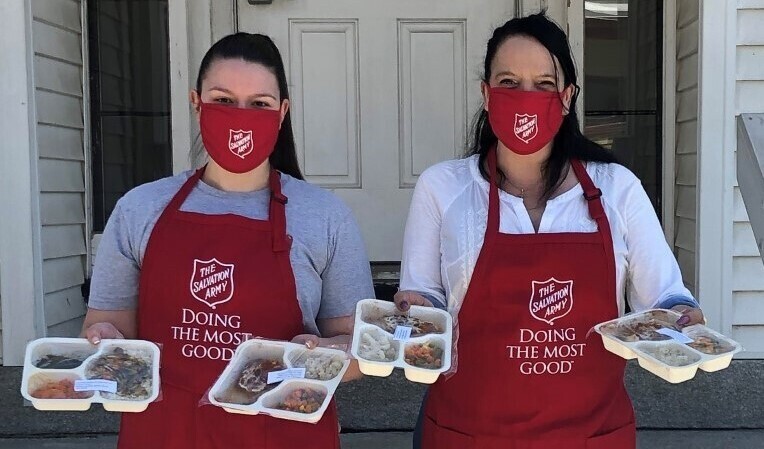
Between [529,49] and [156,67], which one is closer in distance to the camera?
[529,49]

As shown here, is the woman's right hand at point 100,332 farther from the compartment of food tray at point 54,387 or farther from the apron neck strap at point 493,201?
the apron neck strap at point 493,201

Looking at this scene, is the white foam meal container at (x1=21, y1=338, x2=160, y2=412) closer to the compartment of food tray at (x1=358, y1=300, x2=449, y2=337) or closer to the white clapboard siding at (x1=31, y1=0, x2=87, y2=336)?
the compartment of food tray at (x1=358, y1=300, x2=449, y2=337)

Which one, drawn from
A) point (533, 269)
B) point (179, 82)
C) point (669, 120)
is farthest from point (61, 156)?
point (669, 120)

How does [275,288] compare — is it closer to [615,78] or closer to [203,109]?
[203,109]

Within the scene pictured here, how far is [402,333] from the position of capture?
1647 millimetres

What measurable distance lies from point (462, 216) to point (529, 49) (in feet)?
1.45

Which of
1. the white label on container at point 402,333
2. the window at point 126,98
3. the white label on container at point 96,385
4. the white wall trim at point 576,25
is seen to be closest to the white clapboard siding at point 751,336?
the white wall trim at point 576,25

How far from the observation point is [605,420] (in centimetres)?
178

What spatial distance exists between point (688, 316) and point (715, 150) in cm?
178

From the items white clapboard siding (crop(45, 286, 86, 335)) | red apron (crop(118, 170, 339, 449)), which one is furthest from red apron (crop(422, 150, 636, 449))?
white clapboard siding (crop(45, 286, 86, 335))

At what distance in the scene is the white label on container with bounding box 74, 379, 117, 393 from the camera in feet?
4.99

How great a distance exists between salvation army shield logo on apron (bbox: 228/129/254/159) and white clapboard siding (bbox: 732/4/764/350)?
2323 mm

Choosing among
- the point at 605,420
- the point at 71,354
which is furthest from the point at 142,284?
the point at 605,420

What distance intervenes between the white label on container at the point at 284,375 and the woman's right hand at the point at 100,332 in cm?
40
